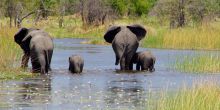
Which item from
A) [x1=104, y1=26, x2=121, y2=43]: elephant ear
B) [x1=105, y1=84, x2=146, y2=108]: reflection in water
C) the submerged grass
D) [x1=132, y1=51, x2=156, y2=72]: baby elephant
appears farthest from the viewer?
[x1=104, y1=26, x2=121, y2=43]: elephant ear

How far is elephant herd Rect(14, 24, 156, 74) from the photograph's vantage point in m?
22.5

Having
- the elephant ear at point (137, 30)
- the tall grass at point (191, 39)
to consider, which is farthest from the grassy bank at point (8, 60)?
the tall grass at point (191, 39)

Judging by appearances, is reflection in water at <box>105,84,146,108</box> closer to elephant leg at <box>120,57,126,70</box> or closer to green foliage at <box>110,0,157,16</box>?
elephant leg at <box>120,57,126,70</box>

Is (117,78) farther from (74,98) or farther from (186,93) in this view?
(186,93)

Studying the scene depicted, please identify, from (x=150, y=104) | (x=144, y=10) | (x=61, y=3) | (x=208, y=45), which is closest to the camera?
(x=150, y=104)

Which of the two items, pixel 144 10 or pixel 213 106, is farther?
pixel 144 10

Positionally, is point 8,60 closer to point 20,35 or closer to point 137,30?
point 20,35

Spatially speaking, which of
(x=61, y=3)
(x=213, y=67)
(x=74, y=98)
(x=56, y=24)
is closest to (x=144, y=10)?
(x=61, y=3)

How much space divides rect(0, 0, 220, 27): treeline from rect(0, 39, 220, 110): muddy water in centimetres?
2029

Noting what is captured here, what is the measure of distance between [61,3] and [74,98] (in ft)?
187

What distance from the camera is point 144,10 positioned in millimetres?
79125

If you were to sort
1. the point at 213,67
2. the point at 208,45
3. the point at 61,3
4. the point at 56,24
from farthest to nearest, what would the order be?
the point at 61,3 < the point at 56,24 < the point at 208,45 < the point at 213,67

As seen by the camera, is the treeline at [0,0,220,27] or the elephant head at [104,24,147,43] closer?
the elephant head at [104,24,147,43]

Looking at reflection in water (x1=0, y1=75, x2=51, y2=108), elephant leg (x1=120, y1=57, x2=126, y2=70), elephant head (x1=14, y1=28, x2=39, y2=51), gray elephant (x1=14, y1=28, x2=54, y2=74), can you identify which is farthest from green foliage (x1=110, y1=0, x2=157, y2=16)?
reflection in water (x1=0, y1=75, x2=51, y2=108)
